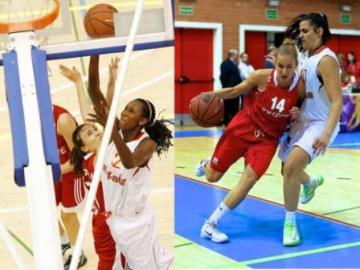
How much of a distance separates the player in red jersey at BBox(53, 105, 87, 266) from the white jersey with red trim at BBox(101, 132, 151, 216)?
6.9 inches

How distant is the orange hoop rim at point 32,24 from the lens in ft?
5.62

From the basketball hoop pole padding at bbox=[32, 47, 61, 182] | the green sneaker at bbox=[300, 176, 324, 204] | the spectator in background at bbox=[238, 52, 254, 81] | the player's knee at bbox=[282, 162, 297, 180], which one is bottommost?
the spectator in background at bbox=[238, 52, 254, 81]

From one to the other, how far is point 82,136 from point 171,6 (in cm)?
67

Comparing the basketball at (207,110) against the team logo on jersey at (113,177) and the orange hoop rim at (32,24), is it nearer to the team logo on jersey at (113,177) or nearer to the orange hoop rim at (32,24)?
the team logo on jersey at (113,177)

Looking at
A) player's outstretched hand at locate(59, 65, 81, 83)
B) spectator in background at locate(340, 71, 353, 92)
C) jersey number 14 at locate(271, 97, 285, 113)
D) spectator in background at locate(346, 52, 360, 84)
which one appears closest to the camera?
player's outstretched hand at locate(59, 65, 81, 83)

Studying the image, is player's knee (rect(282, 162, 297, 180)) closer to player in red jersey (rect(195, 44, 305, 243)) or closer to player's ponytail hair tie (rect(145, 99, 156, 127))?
player in red jersey (rect(195, 44, 305, 243))

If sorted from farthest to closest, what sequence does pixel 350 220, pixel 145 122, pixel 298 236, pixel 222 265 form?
pixel 350 220 → pixel 298 236 → pixel 222 265 → pixel 145 122

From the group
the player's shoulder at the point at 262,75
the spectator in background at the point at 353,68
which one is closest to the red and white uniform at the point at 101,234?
the player's shoulder at the point at 262,75

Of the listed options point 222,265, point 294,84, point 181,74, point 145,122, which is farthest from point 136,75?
point 181,74

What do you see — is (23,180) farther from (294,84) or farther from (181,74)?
(181,74)

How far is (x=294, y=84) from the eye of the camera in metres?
3.55

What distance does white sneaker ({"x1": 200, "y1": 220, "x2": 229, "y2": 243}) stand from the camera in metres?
3.46

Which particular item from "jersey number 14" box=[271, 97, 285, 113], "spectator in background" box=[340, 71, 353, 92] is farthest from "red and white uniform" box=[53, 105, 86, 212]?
"spectator in background" box=[340, 71, 353, 92]

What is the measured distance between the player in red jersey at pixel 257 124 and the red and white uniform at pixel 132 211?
1.20m
